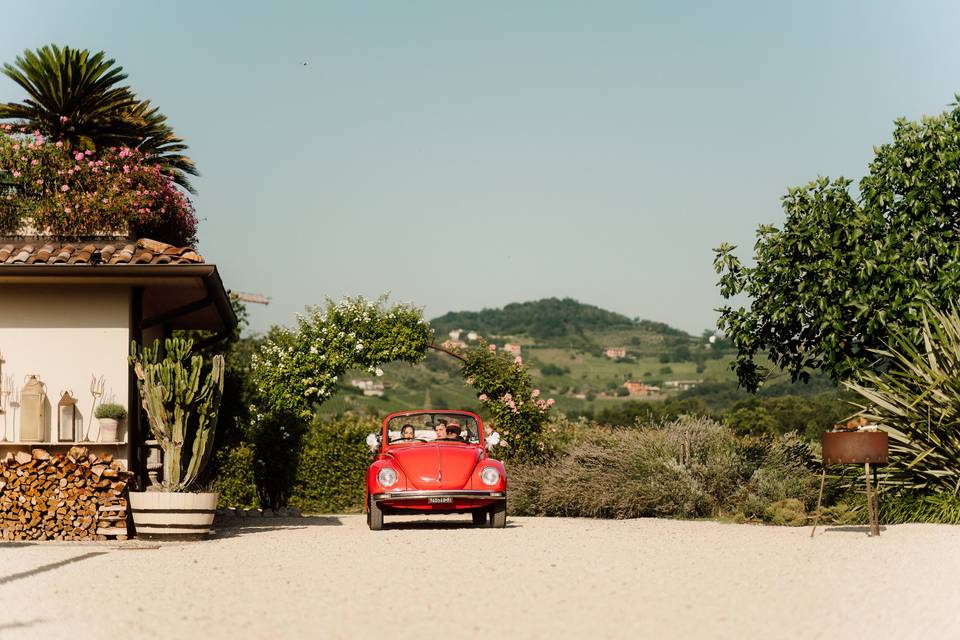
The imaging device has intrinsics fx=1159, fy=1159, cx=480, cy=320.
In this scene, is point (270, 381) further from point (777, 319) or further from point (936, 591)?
point (936, 591)

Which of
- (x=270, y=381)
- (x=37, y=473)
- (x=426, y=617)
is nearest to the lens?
(x=426, y=617)

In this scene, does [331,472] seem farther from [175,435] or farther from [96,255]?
[96,255]

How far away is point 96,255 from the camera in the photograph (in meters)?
13.2

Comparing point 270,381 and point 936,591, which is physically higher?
→ point 270,381

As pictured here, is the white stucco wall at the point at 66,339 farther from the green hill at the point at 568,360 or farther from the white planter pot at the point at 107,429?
the green hill at the point at 568,360

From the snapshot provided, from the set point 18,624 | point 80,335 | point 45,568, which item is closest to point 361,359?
point 80,335

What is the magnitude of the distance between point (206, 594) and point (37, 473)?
551 centimetres

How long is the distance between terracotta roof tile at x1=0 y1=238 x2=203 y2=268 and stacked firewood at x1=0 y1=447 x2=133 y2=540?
2.14 metres

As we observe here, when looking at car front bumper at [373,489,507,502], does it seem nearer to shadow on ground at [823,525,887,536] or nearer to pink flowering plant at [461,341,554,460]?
shadow on ground at [823,525,887,536]

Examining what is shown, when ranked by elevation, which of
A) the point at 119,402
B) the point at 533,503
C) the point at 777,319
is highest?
the point at 777,319

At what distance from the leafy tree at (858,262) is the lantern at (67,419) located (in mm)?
8927

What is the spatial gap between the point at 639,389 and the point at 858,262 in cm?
5748

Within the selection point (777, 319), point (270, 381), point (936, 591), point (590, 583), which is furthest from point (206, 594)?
point (270, 381)

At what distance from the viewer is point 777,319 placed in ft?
53.1
